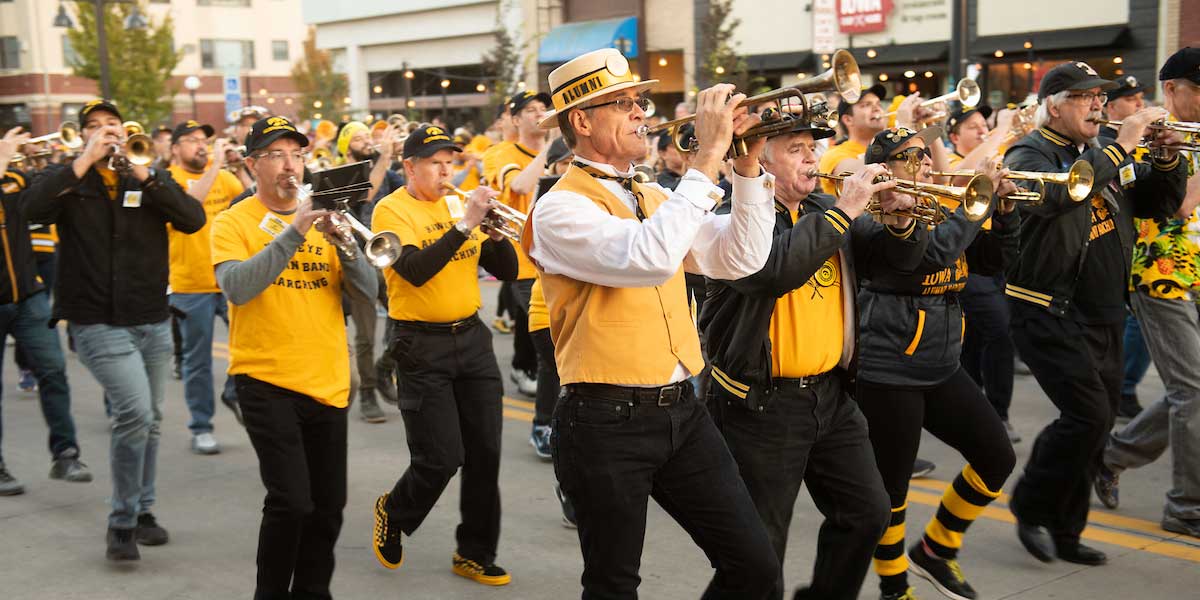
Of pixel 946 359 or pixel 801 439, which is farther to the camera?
pixel 946 359

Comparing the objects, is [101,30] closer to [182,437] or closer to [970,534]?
[182,437]

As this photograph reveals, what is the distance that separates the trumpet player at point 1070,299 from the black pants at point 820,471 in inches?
63.0

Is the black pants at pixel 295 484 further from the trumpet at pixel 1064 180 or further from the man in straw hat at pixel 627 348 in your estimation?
the trumpet at pixel 1064 180

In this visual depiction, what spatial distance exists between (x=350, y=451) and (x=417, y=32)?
34.4m

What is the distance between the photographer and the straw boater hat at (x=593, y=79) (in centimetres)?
384

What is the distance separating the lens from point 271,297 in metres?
4.93

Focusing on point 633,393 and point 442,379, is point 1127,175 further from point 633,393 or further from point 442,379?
point 442,379

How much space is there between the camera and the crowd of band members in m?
3.86

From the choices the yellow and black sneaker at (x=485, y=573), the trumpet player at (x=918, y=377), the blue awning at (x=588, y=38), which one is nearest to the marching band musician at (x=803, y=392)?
the trumpet player at (x=918, y=377)

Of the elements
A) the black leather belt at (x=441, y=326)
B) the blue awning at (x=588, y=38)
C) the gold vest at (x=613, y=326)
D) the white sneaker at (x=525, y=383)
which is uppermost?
the blue awning at (x=588, y=38)

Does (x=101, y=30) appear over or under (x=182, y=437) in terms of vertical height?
over

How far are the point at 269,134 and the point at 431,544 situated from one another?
2370mm

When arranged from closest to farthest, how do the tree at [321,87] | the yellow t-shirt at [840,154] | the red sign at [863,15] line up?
the yellow t-shirt at [840,154]
the red sign at [863,15]
the tree at [321,87]

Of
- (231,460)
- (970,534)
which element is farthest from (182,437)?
(970,534)
